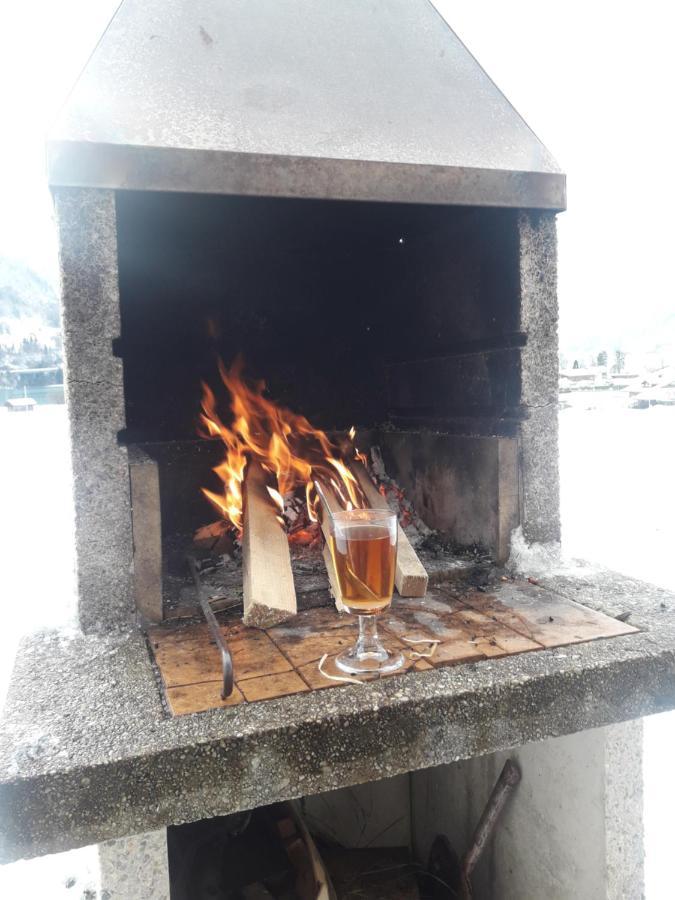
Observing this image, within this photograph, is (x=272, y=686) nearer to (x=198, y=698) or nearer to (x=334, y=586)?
(x=198, y=698)

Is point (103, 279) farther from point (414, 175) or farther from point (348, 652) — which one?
point (348, 652)

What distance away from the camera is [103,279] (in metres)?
1.71

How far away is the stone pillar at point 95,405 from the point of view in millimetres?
1688

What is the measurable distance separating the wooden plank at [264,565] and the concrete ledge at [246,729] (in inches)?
12.2

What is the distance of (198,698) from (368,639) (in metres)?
0.42

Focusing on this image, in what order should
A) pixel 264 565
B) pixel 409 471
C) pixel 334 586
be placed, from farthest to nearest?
1. pixel 409 471
2. pixel 334 586
3. pixel 264 565

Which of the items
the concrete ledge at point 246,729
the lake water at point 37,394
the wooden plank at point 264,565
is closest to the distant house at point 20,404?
the lake water at point 37,394

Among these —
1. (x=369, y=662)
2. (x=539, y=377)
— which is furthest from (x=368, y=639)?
(x=539, y=377)

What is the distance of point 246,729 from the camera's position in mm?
1258

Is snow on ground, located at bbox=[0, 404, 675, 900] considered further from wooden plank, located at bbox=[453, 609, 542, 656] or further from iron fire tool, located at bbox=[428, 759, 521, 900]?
wooden plank, located at bbox=[453, 609, 542, 656]

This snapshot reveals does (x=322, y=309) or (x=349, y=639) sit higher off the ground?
(x=322, y=309)

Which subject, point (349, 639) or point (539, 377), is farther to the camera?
point (539, 377)

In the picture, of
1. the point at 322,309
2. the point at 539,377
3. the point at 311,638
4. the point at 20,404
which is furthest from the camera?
the point at 20,404

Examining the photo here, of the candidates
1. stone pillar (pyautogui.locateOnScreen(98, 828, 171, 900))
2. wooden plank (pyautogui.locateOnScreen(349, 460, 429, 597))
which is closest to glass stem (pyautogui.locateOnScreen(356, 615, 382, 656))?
wooden plank (pyautogui.locateOnScreen(349, 460, 429, 597))
